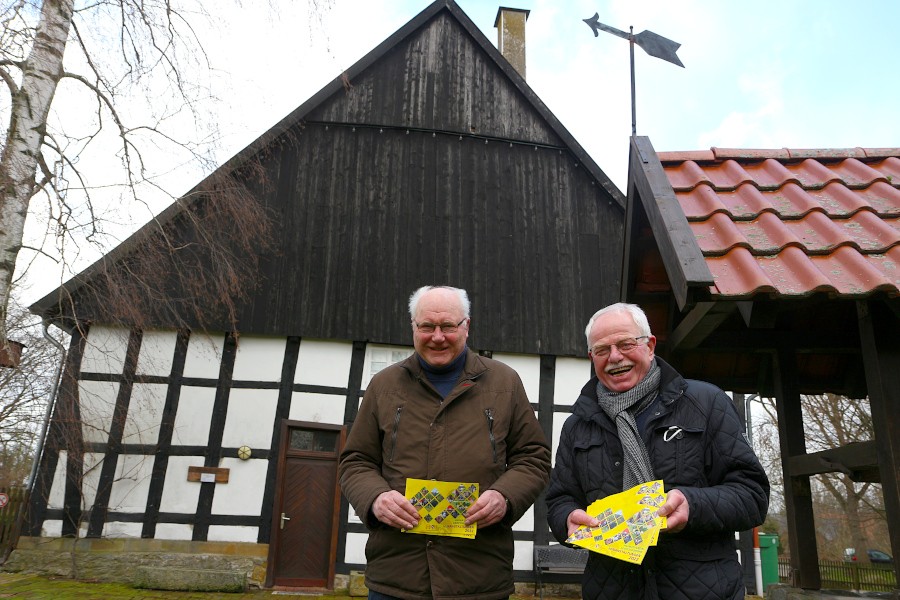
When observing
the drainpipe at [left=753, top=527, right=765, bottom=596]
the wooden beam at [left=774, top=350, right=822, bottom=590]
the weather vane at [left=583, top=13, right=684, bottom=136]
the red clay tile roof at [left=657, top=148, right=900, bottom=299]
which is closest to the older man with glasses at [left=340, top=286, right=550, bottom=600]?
the red clay tile roof at [left=657, top=148, right=900, bottom=299]

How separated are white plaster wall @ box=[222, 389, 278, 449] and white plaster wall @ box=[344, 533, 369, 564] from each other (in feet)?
5.27

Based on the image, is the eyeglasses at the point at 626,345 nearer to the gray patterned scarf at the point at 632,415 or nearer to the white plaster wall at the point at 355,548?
the gray patterned scarf at the point at 632,415

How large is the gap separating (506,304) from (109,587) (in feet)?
19.8

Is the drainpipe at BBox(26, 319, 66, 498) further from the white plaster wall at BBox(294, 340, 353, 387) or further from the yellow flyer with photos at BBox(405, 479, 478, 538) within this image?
the yellow flyer with photos at BBox(405, 479, 478, 538)

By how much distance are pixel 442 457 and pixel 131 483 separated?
762 cm

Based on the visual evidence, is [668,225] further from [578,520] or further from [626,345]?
[578,520]

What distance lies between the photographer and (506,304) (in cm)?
959

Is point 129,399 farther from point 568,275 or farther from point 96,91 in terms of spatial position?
point 568,275

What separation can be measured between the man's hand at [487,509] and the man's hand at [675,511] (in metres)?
0.61

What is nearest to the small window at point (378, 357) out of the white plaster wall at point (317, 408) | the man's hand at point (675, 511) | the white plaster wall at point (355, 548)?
the white plaster wall at point (317, 408)

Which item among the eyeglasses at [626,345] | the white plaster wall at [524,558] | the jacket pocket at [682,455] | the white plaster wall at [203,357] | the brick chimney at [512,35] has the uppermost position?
the brick chimney at [512,35]

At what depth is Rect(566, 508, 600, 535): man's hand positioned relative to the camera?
1.96 m

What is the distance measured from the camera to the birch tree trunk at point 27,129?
190 inches

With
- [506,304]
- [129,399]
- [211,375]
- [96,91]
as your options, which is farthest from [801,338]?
[129,399]
